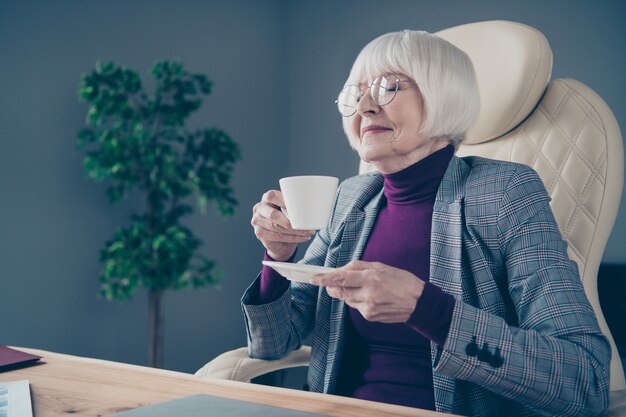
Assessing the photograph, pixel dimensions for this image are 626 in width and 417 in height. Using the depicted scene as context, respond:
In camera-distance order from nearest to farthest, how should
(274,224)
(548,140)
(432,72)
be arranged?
(274,224), (432,72), (548,140)

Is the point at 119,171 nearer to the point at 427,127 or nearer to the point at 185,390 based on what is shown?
the point at 427,127

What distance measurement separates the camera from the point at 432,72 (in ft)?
3.57

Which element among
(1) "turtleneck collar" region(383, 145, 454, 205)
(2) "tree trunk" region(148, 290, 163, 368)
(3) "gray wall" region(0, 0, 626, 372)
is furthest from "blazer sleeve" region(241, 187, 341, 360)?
(3) "gray wall" region(0, 0, 626, 372)

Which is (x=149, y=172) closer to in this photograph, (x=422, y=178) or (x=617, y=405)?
(x=422, y=178)

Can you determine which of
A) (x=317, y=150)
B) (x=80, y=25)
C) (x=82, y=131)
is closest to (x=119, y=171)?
(x=82, y=131)

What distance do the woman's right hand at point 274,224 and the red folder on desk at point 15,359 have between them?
402 mm

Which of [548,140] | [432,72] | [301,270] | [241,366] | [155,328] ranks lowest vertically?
[155,328]

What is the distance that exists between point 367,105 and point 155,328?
5.71ft

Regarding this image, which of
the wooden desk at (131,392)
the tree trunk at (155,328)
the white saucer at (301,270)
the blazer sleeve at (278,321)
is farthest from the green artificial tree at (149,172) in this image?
the white saucer at (301,270)

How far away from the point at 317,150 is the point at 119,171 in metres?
1.37

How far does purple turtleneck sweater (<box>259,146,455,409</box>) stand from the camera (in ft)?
3.30

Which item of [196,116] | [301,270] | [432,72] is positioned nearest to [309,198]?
[301,270]

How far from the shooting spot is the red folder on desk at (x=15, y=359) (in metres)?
0.85

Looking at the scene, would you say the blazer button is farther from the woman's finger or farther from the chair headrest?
the chair headrest
